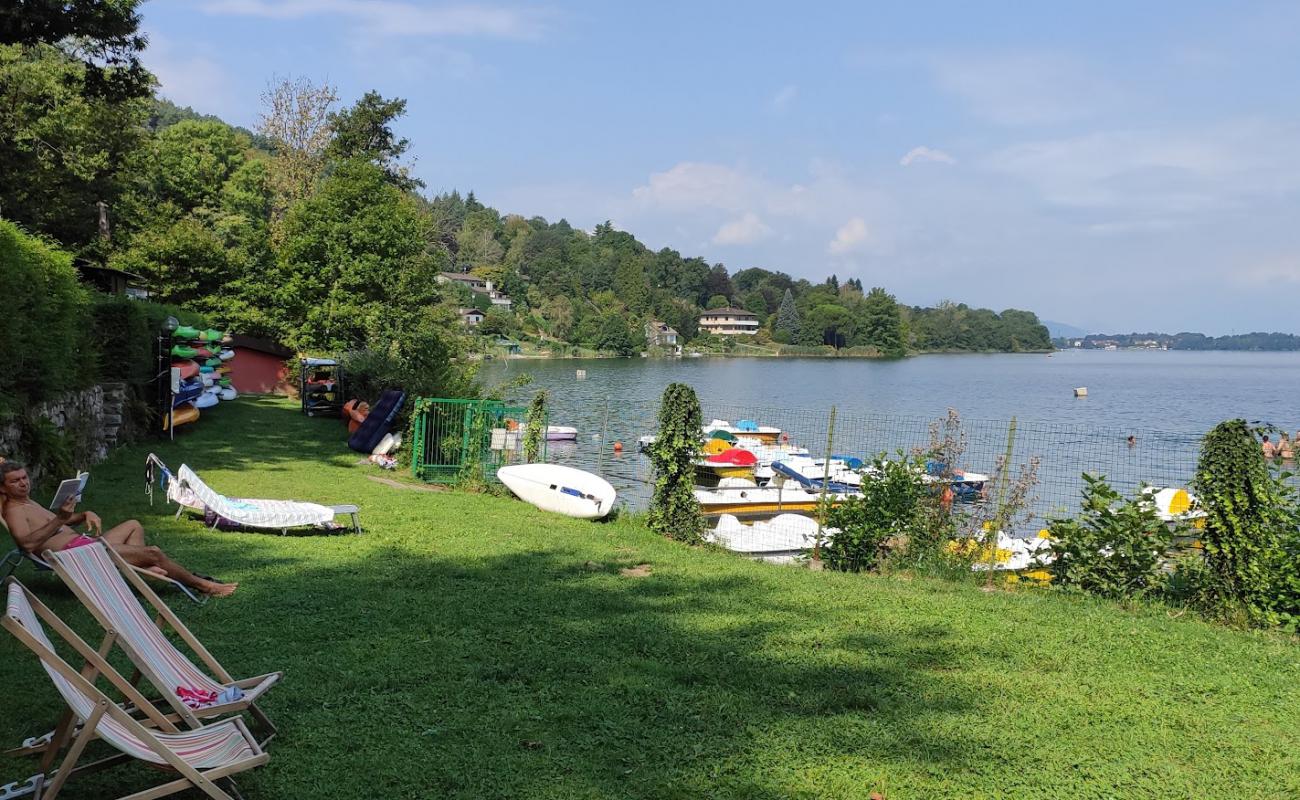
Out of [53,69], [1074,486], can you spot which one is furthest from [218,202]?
[1074,486]

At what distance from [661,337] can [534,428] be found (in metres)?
126

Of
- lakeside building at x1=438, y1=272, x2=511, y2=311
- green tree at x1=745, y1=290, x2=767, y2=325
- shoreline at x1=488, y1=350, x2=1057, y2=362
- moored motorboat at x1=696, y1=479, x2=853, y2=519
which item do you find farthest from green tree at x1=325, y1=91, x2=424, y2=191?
green tree at x1=745, y1=290, x2=767, y2=325

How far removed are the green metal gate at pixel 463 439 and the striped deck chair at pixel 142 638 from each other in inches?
390

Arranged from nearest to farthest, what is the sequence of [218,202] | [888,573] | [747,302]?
[888,573] < [218,202] < [747,302]

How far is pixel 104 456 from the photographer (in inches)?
542

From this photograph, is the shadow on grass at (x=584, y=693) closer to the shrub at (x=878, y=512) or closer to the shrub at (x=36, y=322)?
the shrub at (x=878, y=512)

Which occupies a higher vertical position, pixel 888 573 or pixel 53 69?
pixel 53 69

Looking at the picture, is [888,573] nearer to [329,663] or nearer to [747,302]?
[329,663]

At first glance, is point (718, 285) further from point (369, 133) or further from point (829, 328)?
point (369, 133)

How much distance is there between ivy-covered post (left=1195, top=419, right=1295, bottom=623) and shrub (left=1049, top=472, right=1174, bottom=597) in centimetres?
42

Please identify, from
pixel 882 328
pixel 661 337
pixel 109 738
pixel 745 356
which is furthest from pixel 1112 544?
pixel 882 328

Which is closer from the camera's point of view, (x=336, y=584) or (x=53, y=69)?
(x=336, y=584)

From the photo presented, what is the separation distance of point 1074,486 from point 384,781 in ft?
52.9

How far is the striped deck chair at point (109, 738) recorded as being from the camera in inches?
136
